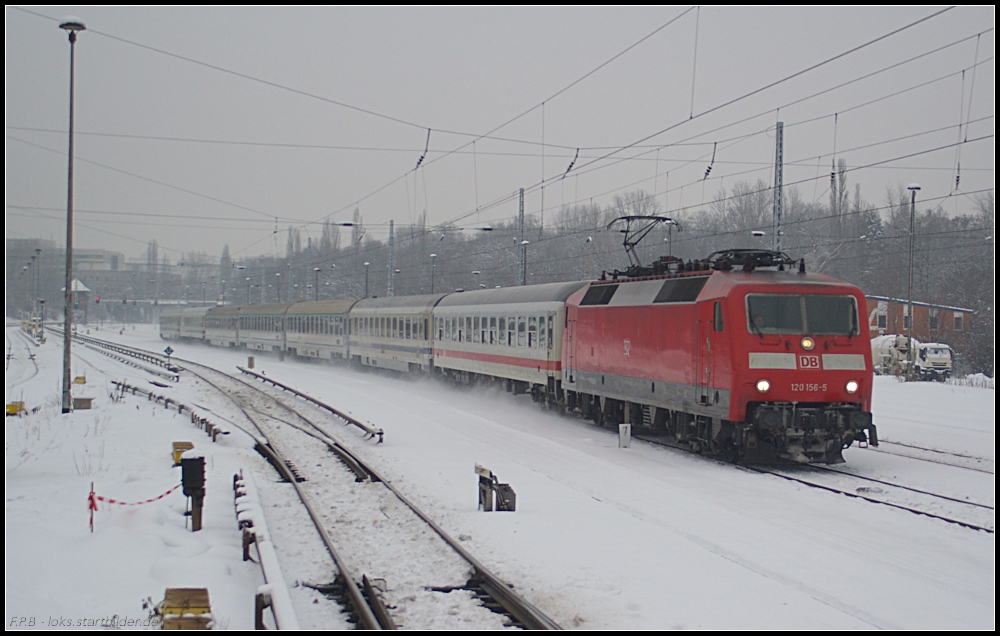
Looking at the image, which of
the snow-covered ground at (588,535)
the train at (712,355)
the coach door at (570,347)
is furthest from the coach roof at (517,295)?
the snow-covered ground at (588,535)

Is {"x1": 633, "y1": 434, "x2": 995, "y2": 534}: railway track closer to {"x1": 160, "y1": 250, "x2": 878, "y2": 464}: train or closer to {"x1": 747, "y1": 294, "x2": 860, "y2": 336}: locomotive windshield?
{"x1": 160, "y1": 250, "x2": 878, "y2": 464}: train

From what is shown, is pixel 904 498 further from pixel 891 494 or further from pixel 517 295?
pixel 517 295

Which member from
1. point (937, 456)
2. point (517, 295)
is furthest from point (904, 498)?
point (517, 295)

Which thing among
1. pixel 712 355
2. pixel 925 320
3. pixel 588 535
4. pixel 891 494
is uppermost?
pixel 925 320

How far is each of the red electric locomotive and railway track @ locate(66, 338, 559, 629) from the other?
5893 millimetres

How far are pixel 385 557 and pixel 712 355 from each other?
294 inches

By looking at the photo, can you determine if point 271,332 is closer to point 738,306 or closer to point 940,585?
point 738,306

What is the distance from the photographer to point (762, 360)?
45.6ft

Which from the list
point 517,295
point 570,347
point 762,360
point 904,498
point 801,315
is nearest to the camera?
point 904,498

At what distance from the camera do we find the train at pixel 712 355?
13906 mm

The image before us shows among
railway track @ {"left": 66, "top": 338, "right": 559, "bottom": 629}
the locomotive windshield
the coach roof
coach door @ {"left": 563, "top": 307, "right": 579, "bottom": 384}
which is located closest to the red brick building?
the coach roof

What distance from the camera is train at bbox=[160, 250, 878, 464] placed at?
45.6 feet

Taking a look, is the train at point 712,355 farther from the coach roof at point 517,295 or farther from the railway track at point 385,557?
the railway track at point 385,557

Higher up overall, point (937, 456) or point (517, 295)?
point (517, 295)
